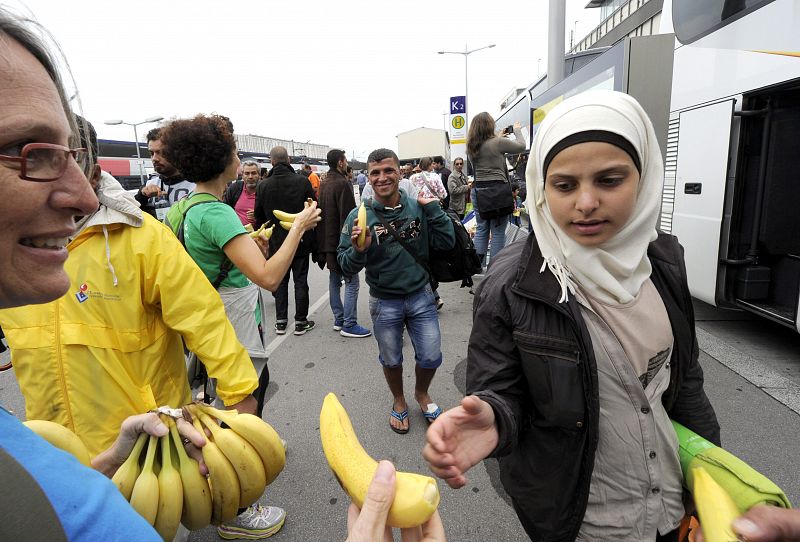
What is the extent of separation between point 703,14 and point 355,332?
17.8 feet

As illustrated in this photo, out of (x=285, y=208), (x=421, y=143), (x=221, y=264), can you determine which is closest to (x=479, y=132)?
Result: (x=285, y=208)

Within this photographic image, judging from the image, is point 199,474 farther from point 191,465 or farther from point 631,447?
point 631,447

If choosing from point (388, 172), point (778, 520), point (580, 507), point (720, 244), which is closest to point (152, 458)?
point (580, 507)

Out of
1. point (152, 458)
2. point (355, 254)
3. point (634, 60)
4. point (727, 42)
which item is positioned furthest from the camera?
point (634, 60)

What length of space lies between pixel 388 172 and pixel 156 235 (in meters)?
1.93

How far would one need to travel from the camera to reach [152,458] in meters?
1.25

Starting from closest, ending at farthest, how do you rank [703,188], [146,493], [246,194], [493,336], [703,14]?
[146,493] → [493,336] → [703,14] → [703,188] → [246,194]

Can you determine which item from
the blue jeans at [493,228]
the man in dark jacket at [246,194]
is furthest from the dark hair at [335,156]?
the blue jeans at [493,228]

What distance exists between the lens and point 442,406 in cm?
376

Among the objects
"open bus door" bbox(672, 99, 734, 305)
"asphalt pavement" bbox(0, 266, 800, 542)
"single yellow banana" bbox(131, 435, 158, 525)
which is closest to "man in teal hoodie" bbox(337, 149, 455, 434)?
"asphalt pavement" bbox(0, 266, 800, 542)

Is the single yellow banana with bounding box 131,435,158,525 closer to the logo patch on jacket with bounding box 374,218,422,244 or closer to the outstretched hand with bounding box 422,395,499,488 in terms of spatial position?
the outstretched hand with bounding box 422,395,499,488

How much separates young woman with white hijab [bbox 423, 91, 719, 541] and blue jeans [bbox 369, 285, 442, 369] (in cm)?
196

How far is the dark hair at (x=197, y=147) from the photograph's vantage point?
91.5 inches

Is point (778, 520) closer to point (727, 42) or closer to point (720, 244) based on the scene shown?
point (720, 244)
